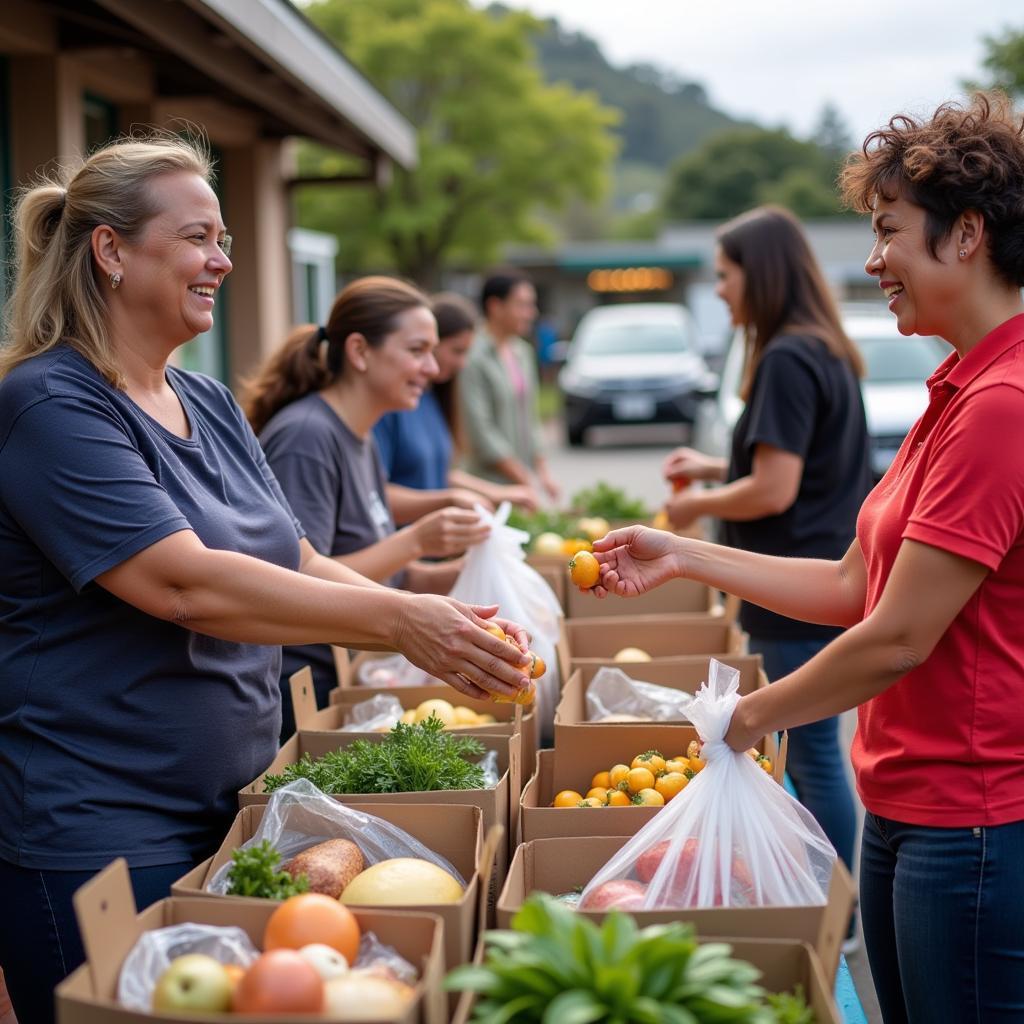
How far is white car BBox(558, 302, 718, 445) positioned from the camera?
18594 mm

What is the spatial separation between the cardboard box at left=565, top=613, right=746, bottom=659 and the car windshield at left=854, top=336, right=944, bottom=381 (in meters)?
6.95

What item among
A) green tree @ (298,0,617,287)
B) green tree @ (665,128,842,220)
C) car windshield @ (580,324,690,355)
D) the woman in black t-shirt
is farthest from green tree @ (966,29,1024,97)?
green tree @ (665,128,842,220)

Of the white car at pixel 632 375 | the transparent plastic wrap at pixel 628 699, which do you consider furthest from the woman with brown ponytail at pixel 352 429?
the white car at pixel 632 375

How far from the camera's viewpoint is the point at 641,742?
273 centimetres

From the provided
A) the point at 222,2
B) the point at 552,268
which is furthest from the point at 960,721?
the point at 552,268

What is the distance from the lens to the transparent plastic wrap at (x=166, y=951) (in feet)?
5.46

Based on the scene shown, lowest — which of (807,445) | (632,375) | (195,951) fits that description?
(195,951)

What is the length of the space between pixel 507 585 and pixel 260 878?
1.87 m

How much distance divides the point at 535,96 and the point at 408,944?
3098cm

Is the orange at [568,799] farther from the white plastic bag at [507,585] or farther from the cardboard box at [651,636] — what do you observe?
the cardboard box at [651,636]

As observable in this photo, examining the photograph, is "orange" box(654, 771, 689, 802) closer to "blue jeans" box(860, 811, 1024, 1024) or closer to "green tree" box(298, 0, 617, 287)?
"blue jeans" box(860, 811, 1024, 1024)

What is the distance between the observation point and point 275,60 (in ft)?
19.2

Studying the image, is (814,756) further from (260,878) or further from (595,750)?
(260,878)

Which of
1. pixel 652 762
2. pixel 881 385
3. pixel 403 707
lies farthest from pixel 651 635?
pixel 881 385
